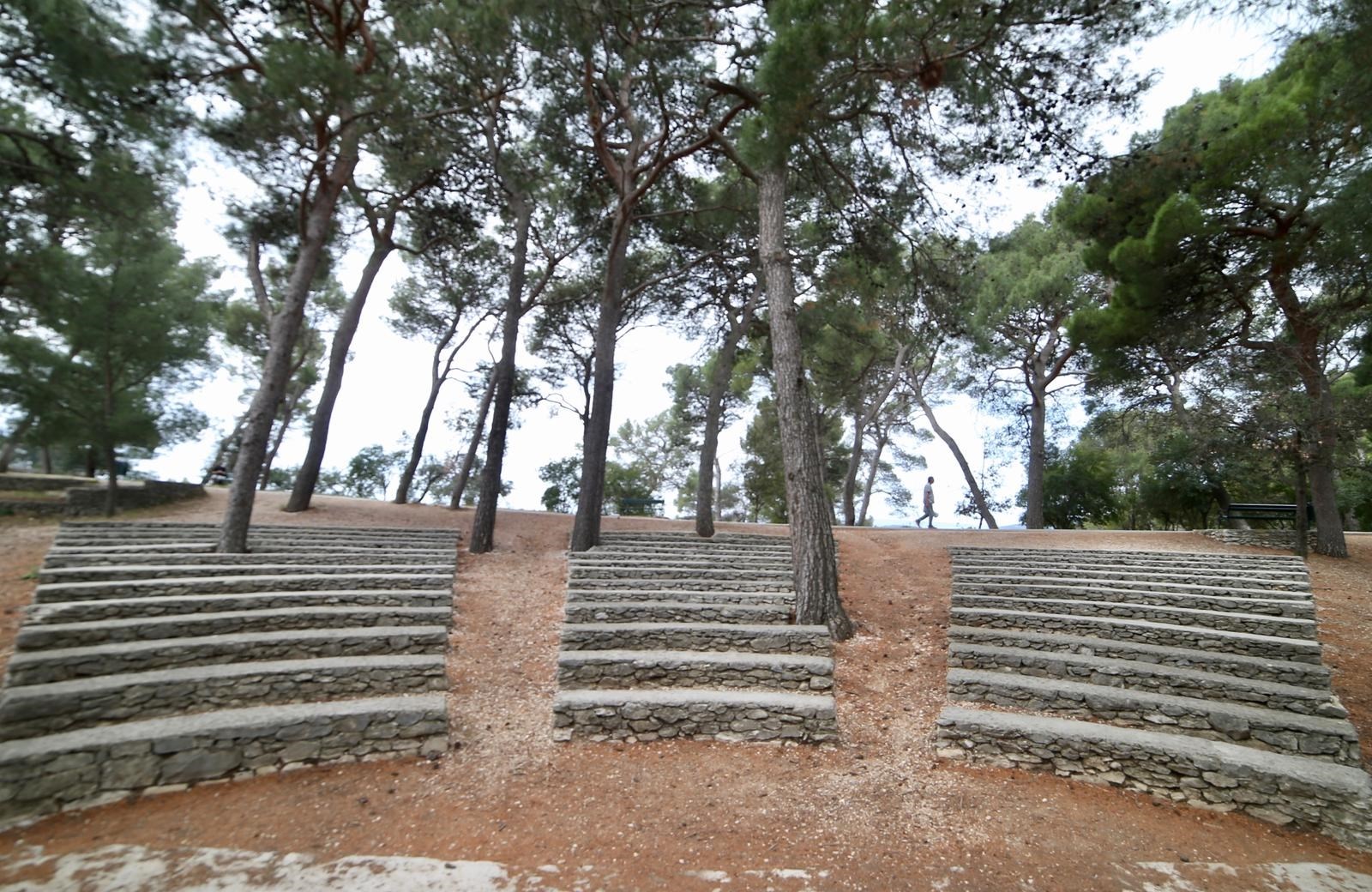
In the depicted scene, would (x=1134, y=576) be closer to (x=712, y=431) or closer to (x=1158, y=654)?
(x=1158, y=654)

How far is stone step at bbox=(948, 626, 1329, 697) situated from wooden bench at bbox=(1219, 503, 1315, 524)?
12108 mm

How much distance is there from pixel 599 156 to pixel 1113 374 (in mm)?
10661

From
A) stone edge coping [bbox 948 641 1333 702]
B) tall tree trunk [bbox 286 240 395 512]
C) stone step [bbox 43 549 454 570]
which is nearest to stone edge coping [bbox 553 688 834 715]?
stone edge coping [bbox 948 641 1333 702]

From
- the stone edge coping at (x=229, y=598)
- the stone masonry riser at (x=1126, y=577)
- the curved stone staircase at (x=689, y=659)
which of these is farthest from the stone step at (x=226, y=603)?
the stone masonry riser at (x=1126, y=577)

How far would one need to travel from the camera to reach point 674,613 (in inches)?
262

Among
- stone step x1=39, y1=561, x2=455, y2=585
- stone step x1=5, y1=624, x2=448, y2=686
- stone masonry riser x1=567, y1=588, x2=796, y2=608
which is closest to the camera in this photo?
stone step x1=5, y1=624, x2=448, y2=686

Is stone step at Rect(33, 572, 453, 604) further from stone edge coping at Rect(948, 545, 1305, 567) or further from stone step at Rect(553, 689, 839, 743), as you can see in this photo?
stone edge coping at Rect(948, 545, 1305, 567)

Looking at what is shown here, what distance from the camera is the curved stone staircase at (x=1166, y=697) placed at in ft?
13.4

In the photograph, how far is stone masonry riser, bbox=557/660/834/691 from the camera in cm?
541

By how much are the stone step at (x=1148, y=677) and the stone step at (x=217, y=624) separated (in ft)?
17.3

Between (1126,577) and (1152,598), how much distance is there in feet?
6.11

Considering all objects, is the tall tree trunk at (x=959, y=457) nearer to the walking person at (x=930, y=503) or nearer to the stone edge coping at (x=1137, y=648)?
the walking person at (x=930, y=503)

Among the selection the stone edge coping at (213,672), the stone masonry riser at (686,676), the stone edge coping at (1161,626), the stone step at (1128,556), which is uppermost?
the stone step at (1128,556)

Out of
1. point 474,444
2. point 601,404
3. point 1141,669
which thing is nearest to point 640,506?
point 474,444
